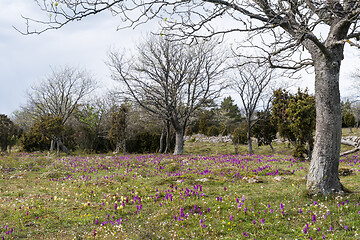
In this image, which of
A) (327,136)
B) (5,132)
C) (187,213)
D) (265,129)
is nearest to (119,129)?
(5,132)

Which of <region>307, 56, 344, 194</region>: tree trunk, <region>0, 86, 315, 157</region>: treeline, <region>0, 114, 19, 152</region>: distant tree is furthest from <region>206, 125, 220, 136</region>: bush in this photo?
<region>307, 56, 344, 194</region>: tree trunk

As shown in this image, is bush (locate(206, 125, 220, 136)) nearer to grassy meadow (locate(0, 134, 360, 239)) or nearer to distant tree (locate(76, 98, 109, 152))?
distant tree (locate(76, 98, 109, 152))

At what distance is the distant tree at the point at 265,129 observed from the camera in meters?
24.6

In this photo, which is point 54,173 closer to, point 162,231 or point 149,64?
point 162,231

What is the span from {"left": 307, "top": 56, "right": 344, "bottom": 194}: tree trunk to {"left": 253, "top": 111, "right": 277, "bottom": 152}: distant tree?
1854 cm

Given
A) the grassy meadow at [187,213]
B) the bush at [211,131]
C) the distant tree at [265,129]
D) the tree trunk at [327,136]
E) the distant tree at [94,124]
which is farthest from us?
the bush at [211,131]

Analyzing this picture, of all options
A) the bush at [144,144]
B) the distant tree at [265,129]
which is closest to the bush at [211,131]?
the bush at [144,144]

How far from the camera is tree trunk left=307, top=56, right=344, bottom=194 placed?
603cm

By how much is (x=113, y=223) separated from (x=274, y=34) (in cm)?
609

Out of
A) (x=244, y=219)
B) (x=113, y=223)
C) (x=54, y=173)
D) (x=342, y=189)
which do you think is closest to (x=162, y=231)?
(x=113, y=223)

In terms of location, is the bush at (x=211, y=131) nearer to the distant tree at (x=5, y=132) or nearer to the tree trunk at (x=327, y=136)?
the distant tree at (x=5, y=132)

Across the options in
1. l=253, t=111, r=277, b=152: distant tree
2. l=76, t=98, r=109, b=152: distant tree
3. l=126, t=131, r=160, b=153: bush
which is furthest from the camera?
l=126, t=131, r=160, b=153: bush

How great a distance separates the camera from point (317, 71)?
21.1 ft

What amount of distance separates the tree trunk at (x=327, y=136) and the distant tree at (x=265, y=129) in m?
18.5
